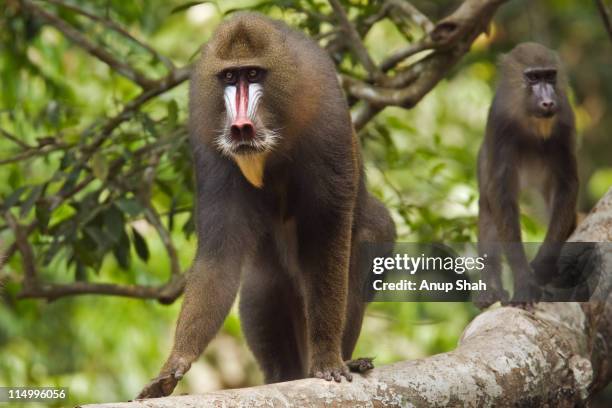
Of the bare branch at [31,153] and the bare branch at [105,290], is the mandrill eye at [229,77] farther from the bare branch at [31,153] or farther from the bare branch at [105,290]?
the bare branch at [31,153]

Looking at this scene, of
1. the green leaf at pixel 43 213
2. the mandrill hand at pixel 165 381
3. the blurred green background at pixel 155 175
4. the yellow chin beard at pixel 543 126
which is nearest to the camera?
the mandrill hand at pixel 165 381

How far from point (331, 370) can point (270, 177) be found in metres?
0.93

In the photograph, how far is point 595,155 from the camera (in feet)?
42.1

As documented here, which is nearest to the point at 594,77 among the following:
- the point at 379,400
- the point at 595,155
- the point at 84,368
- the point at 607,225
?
the point at 595,155

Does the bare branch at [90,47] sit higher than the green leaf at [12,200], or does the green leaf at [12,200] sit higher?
the bare branch at [90,47]

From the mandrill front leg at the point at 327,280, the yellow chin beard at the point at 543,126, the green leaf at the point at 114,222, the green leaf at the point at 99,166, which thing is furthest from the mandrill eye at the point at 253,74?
the yellow chin beard at the point at 543,126

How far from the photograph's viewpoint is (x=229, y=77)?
3816 millimetres

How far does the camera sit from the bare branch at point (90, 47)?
5.27 m

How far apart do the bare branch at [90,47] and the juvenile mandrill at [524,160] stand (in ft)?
6.96

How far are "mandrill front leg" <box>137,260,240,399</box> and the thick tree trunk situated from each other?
71 cm

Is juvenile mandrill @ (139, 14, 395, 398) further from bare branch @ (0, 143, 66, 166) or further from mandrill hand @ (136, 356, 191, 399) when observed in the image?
bare branch @ (0, 143, 66, 166)

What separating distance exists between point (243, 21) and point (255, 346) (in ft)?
5.31

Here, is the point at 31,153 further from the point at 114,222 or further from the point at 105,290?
the point at 105,290

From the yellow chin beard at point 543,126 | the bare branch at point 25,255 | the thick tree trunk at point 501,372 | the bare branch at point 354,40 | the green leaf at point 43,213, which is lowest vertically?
the thick tree trunk at point 501,372
